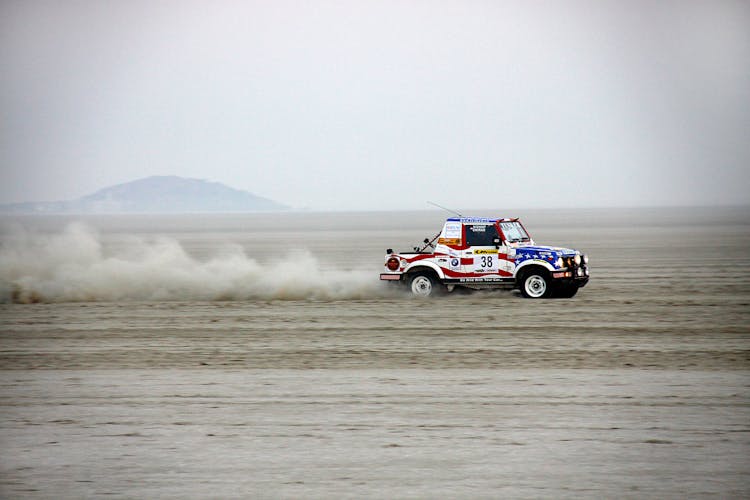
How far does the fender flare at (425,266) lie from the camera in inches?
739

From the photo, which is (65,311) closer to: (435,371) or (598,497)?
(435,371)

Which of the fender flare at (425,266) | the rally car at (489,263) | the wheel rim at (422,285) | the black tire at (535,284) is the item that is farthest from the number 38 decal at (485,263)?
the wheel rim at (422,285)

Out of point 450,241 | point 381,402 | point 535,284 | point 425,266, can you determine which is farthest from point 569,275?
point 381,402

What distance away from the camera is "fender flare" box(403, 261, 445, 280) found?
61.6 ft

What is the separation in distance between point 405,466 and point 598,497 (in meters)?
1.63

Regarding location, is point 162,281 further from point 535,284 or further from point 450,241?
point 535,284

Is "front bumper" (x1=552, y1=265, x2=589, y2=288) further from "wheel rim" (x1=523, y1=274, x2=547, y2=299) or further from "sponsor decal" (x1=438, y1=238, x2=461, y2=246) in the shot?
"sponsor decal" (x1=438, y1=238, x2=461, y2=246)

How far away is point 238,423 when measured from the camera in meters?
8.61

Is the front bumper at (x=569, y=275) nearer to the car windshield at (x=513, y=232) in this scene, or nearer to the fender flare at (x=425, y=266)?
the car windshield at (x=513, y=232)

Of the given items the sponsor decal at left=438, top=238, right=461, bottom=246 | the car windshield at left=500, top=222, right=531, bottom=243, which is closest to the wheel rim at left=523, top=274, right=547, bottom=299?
the car windshield at left=500, top=222, right=531, bottom=243

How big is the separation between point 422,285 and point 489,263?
1648 mm

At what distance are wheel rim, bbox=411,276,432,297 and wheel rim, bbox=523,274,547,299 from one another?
2138 mm

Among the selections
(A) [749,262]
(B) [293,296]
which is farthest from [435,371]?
(A) [749,262]

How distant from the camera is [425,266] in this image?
1891cm
